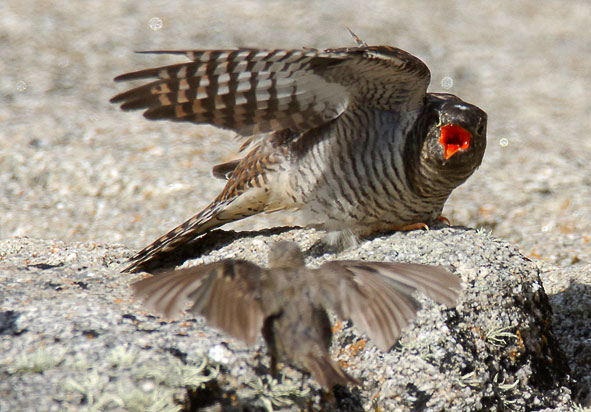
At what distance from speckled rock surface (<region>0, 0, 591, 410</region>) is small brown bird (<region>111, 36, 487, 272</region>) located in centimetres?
55

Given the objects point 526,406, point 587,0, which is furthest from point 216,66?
point 587,0

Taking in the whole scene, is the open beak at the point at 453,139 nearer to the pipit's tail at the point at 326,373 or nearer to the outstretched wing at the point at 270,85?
the outstretched wing at the point at 270,85

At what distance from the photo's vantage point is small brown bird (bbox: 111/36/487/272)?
150 inches

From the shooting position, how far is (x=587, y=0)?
11.2m

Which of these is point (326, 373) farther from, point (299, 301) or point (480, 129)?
point (480, 129)

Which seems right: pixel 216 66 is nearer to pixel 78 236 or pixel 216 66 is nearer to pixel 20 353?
pixel 20 353

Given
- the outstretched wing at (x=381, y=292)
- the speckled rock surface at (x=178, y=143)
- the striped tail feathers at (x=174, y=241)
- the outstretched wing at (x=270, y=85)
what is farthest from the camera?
the striped tail feathers at (x=174, y=241)

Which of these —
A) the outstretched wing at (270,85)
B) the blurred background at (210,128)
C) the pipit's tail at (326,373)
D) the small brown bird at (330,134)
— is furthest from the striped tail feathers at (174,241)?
the pipit's tail at (326,373)

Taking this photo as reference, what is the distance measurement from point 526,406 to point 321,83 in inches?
73.5

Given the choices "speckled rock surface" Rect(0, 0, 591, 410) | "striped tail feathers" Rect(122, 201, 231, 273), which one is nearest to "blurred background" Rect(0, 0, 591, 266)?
"speckled rock surface" Rect(0, 0, 591, 410)

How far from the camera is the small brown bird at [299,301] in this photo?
259 cm

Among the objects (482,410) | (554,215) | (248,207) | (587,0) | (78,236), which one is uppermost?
(587,0)

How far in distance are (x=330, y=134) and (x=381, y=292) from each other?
66.8 inches

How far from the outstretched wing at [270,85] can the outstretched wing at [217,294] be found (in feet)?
3.96
